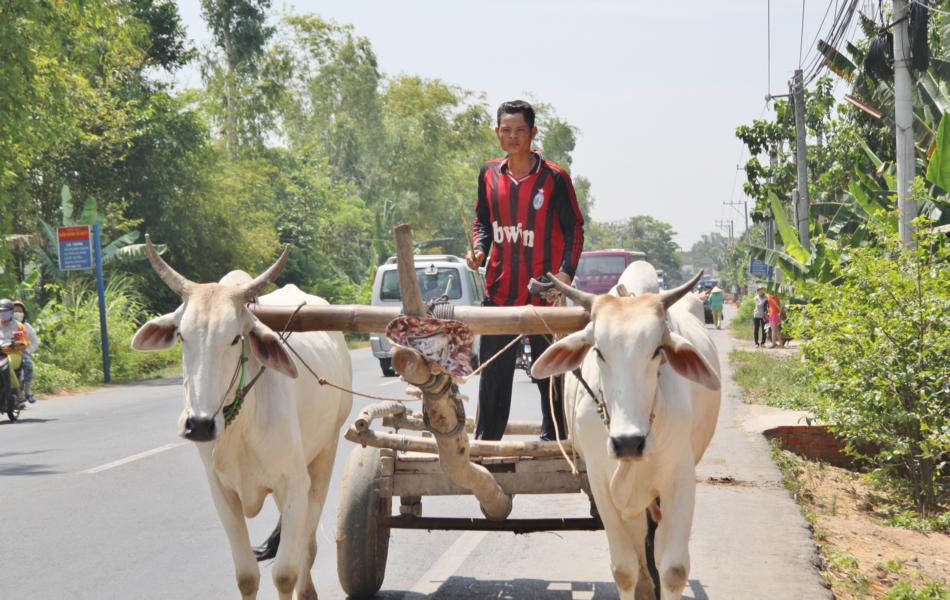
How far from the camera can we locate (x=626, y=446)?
379 cm

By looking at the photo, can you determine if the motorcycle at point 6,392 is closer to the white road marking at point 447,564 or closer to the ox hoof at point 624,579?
the white road marking at point 447,564

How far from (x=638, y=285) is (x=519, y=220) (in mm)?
988

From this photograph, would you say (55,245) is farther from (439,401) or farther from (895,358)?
(439,401)

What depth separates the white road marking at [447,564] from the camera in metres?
5.88

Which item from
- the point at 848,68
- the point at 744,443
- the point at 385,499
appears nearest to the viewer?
the point at 385,499

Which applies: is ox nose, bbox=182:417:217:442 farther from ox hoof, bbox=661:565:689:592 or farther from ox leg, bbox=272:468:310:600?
ox hoof, bbox=661:565:689:592

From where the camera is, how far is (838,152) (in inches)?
1110

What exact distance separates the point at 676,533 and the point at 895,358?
15.5 feet

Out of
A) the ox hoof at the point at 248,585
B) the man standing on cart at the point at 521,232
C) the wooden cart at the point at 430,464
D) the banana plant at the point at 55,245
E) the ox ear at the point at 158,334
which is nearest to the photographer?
the ox ear at the point at 158,334

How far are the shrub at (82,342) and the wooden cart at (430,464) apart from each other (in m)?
13.9

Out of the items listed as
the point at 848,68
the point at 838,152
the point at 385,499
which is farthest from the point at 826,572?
the point at 838,152

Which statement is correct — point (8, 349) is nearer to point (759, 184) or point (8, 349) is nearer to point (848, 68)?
point (848, 68)

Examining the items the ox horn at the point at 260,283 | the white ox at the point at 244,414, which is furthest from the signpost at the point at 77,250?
the ox horn at the point at 260,283

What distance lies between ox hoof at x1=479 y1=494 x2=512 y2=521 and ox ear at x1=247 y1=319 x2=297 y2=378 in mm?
1264
